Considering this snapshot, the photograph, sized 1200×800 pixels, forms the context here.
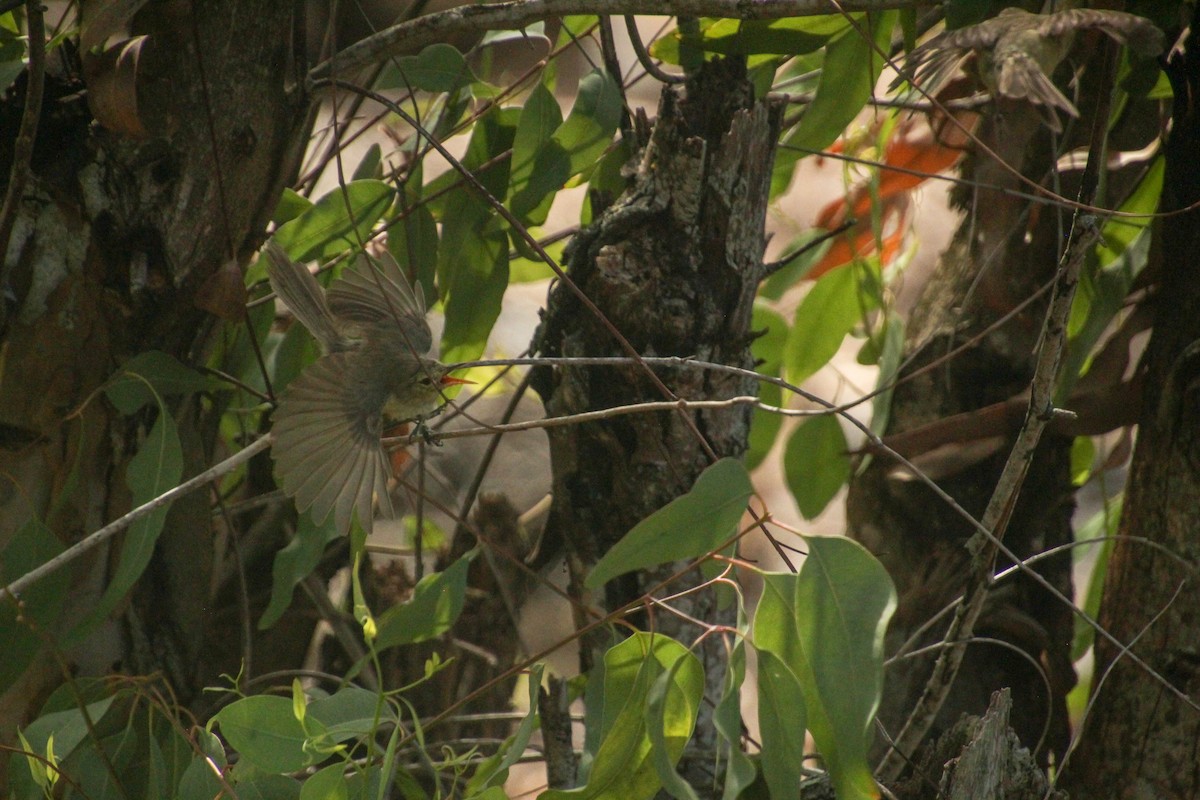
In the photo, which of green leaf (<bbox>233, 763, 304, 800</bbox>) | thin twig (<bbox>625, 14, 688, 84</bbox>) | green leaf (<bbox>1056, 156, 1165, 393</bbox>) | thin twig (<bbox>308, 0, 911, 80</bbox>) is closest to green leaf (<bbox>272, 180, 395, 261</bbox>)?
thin twig (<bbox>308, 0, 911, 80</bbox>)

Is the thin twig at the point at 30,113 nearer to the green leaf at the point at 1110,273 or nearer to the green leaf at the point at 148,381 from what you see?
the green leaf at the point at 148,381

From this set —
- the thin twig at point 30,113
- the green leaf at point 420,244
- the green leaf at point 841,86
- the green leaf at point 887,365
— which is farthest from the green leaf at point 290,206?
the green leaf at point 887,365

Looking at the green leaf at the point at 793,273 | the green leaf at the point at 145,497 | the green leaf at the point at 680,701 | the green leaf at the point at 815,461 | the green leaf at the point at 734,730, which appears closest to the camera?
the green leaf at the point at 734,730

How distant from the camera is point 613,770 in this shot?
3.00 ft

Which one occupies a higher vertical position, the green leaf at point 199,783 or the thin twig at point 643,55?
the thin twig at point 643,55

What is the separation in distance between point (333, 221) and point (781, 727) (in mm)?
902

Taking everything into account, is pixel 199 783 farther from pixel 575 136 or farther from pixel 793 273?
pixel 793 273

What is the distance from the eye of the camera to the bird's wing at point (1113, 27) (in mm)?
909

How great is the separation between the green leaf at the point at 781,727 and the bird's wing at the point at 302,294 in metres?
0.69

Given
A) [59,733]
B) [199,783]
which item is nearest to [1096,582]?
[199,783]

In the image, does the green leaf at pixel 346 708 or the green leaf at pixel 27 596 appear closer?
the green leaf at pixel 346 708

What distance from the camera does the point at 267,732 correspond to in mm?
948

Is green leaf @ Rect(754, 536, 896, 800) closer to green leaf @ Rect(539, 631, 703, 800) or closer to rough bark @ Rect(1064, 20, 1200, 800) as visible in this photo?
green leaf @ Rect(539, 631, 703, 800)

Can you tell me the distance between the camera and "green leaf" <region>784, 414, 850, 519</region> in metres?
1.68
